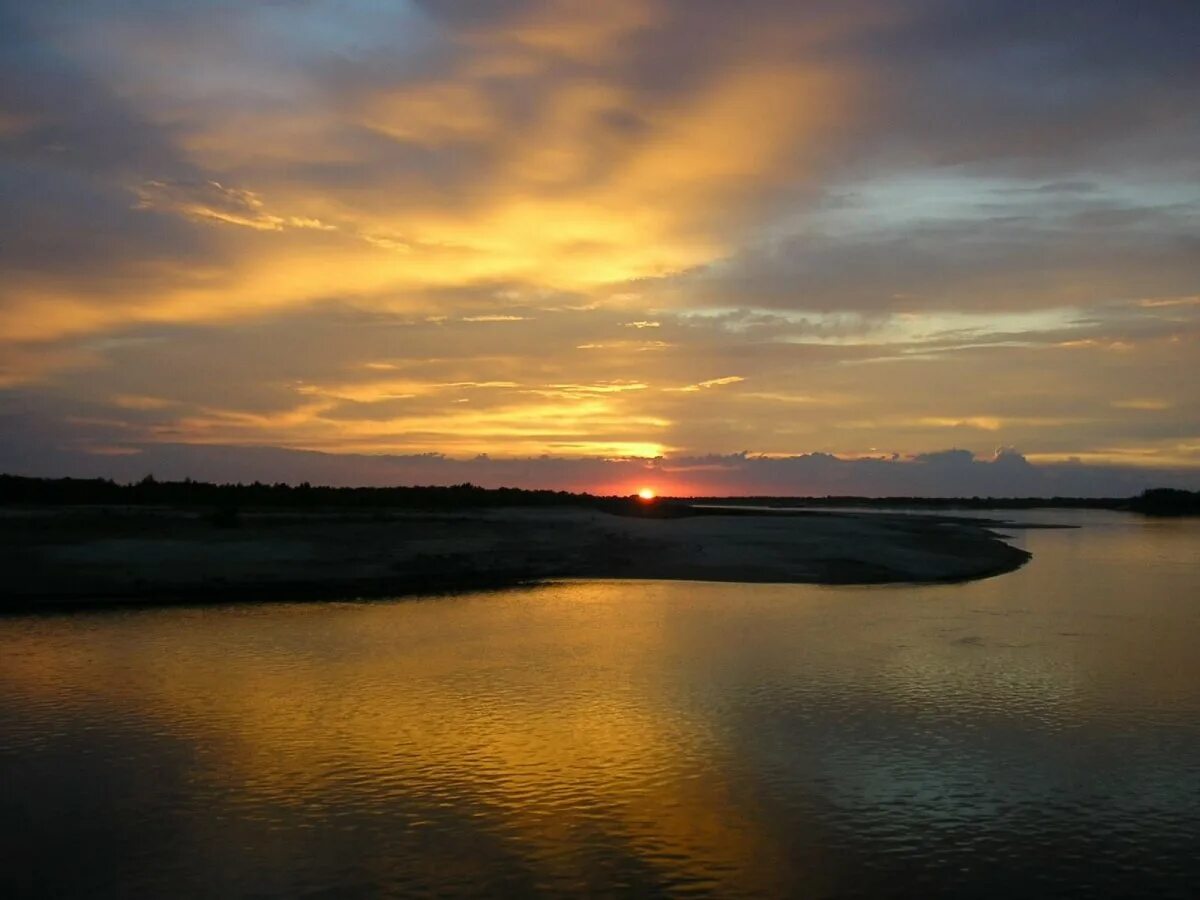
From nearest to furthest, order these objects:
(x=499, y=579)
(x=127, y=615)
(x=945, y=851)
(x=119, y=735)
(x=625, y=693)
A: 1. (x=945, y=851)
2. (x=119, y=735)
3. (x=625, y=693)
4. (x=127, y=615)
5. (x=499, y=579)

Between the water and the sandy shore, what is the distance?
9.38 m

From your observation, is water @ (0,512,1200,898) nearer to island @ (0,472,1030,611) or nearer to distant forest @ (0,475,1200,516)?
island @ (0,472,1030,611)

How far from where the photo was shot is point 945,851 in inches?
530

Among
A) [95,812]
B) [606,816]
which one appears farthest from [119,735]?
[606,816]

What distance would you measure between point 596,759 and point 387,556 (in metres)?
35.0

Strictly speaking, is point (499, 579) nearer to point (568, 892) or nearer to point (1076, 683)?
point (1076, 683)

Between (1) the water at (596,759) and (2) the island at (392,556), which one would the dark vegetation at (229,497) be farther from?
(1) the water at (596,759)

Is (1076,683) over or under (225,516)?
under

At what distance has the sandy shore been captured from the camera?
4281cm

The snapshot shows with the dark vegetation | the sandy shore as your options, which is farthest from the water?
the dark vegetation

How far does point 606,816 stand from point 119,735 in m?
10.5

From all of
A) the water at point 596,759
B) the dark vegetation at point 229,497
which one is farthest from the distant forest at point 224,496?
the water at point 596,759

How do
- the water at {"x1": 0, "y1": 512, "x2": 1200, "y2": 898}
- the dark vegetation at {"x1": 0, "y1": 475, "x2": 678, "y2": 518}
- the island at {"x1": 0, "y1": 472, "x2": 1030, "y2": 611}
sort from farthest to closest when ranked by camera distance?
1. the dark vegetation at {"x1": 0, "y1": 475, "x2": 678, "y2": 518}
2. the island at {"x1": 0, "y1": 472, "x2": 1030, "y2": 611}
3. the water at {"x1": 0, "y1": 512, "x2": 1200, "y2": 898}

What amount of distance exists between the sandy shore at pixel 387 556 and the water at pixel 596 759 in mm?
9376
